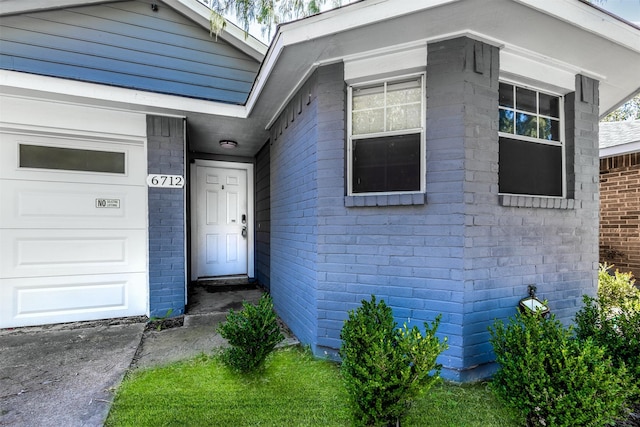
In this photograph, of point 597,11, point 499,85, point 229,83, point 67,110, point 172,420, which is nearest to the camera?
point 172,420

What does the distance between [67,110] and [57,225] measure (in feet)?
4.45

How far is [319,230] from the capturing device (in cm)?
275

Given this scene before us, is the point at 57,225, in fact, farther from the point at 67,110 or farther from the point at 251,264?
the point at 251,264

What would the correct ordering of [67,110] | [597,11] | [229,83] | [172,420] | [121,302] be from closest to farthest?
1. [172,420]
2. [597,11]
3. [67,110]
4. [121,302]
5. [229,83]

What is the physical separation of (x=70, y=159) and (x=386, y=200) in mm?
3800

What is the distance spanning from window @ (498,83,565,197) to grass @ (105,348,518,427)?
1.76 metres

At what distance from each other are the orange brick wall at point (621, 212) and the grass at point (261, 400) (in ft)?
15.5

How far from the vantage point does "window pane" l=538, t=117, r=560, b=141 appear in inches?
113

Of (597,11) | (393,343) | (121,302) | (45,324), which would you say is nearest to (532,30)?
(597,11)

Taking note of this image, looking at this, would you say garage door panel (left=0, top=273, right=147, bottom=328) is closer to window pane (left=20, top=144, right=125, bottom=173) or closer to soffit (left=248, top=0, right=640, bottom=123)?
window pane (left=20, top=144, right=125, bottom=173)

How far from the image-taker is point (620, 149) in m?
4.76

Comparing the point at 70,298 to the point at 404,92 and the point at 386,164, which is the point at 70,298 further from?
the point at 404,92

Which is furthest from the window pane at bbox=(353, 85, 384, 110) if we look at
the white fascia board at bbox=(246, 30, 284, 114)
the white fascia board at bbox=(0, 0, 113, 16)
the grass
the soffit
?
the white fascia board at bbox=(0, 0, 113, 16)

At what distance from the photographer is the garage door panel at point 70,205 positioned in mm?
3383
